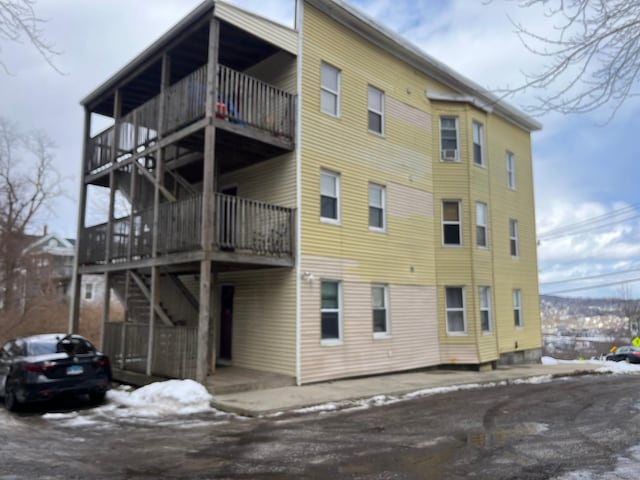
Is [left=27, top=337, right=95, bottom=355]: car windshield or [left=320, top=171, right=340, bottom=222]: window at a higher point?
[left=320, top=171, right=340, bottom=222]: window

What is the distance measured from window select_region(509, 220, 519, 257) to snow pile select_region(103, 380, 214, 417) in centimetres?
1474

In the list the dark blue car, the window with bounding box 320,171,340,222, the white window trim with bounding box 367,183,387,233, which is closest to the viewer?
the dark blue car

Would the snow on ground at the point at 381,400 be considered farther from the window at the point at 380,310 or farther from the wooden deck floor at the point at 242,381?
the window at the point at 380,310

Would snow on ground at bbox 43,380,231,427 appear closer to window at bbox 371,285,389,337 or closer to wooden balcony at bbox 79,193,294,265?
wooden balcony at bbox 79,193,294,265

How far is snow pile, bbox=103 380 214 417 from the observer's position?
9.46 metres

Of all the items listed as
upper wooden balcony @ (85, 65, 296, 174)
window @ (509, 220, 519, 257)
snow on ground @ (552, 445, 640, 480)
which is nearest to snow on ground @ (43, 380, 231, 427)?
snow on ground @ (552, 445, 640, 480)

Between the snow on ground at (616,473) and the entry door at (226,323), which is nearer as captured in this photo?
the snow on ground at (616,473)

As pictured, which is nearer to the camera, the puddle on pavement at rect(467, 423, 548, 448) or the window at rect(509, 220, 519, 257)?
the puddle on pavement at rect(467, 423, 548, 448)

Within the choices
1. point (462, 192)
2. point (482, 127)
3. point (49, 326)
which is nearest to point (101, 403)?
point (462, 192)

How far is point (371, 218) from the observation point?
49.9 ft

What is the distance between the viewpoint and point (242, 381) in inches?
448

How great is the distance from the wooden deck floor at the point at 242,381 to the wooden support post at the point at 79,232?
20.7 ft

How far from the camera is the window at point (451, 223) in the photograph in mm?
17438

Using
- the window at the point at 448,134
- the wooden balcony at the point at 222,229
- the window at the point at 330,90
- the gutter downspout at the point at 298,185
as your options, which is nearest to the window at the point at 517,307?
the window at the point at 448,134
